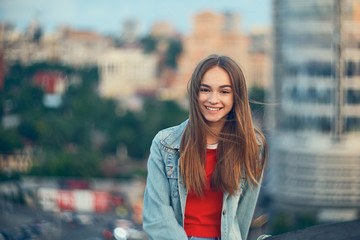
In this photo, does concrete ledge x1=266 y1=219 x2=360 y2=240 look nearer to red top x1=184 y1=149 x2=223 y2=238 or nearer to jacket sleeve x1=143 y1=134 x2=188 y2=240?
red top x1=184 y1=149 x2=223 y2=238

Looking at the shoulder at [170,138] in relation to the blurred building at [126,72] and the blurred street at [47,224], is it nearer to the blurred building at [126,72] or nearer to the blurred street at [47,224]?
the blurred street at [47,224]

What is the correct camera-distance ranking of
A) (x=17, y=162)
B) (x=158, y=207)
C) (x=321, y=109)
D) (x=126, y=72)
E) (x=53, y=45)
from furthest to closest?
(x=126, y=72) → (x=53, y=45) → (x=17, y=162) → (x=321, y=109) → (x=158, y=207)

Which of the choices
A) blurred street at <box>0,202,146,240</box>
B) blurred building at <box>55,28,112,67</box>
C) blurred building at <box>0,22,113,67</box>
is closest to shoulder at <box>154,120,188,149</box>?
blurred street at <box>0,202,146,240</box>

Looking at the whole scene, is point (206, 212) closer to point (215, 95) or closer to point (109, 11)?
point (215, 95)

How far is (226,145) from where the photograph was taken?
84.6 inches

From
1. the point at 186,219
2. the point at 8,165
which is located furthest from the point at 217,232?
the point at 8,165

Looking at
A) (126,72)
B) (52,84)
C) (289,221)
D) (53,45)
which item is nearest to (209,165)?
(289,221)

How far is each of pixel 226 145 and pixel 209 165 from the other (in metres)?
0.07

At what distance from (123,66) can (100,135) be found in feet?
80.3

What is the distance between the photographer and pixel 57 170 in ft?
99.5

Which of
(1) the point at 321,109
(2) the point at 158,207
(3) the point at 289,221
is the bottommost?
(3) the point at 289,221

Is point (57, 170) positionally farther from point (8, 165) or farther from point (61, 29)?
point (61, 29)

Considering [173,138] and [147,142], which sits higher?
[173,138]

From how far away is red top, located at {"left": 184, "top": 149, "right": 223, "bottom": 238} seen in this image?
2.12 m
